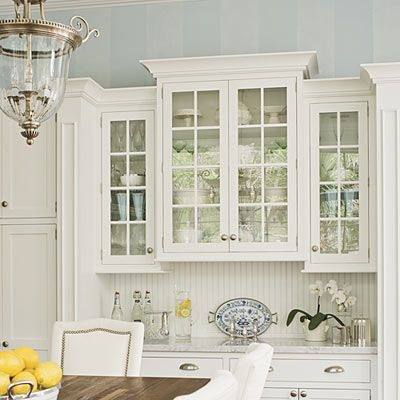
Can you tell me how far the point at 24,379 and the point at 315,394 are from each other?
2.05 metres

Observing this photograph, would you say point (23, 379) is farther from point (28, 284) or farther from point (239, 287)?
point (239, 287)

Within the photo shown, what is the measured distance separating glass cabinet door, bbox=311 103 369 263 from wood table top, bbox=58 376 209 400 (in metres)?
1.50

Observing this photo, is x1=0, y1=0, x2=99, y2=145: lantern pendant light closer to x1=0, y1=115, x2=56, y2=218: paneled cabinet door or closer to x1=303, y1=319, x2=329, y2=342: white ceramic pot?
x1=0, y1=115, x2=56, y2=218: paneled cabinet door

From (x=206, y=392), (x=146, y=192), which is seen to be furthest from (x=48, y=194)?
(x=206, y=392)

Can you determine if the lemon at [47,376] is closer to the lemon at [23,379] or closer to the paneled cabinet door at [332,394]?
the lemon at [23,379]

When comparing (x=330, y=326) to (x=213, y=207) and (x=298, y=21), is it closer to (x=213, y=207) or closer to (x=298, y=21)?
(x=213, y=207)

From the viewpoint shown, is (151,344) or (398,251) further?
(151,344)

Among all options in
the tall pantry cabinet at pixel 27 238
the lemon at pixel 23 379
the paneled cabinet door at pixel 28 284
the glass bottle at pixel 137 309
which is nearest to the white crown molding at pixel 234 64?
the tall pantry cabinet at pixel 27 238

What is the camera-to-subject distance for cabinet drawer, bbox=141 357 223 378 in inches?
172

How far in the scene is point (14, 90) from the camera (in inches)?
103

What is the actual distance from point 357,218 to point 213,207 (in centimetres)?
75

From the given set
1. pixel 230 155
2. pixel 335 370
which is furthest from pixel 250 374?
pixel 230 155

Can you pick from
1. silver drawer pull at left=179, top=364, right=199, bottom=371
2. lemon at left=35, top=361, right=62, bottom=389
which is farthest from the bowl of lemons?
silver drawer pull at left=179, top=364, right=199, bottom=371

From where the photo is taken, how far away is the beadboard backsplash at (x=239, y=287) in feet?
15.3
